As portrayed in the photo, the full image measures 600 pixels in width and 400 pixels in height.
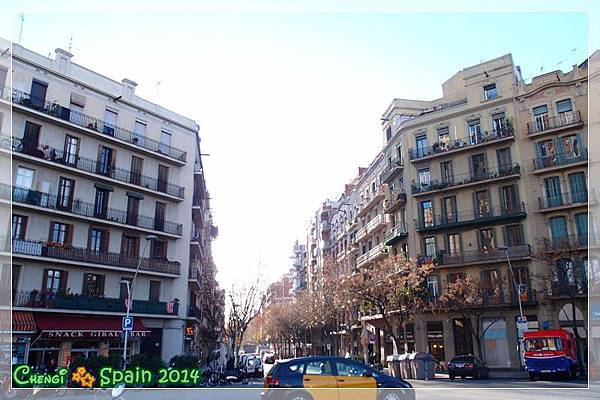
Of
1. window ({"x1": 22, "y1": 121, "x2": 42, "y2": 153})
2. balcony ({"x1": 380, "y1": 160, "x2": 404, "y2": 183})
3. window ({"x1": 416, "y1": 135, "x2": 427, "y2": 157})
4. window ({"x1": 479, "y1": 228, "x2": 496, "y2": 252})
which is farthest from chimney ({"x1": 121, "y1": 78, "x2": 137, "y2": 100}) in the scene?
window ({"x1": 479, "y1": 228, "x2": 496, "y2": 252})

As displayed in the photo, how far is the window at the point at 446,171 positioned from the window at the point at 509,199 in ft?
11.4

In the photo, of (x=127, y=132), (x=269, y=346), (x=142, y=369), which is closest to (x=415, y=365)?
(x=142, y=369)

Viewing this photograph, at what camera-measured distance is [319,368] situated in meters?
10.5

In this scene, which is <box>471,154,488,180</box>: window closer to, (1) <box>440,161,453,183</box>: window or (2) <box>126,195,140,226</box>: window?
(1) <box>440,161,453,183</box>: window

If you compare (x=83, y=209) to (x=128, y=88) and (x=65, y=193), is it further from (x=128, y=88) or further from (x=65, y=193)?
(x=128, y=88)

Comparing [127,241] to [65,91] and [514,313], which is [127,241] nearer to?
[65,91]

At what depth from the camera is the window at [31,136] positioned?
23.6 meters

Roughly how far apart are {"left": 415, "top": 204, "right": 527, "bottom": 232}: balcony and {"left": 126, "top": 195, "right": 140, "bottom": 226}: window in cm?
1794

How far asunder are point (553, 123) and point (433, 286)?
12.2 m

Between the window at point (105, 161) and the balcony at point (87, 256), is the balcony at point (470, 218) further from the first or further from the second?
the window at point (105, 161)

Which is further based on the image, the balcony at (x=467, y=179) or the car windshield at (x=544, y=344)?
the balcony at (x=467, y=179)

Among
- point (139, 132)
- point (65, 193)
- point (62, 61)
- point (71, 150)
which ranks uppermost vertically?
point (62, 61)

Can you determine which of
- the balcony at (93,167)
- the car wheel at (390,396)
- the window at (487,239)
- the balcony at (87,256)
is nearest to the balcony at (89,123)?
the balcony at (93,167)

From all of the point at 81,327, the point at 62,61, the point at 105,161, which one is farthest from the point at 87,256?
the point at 62,61
